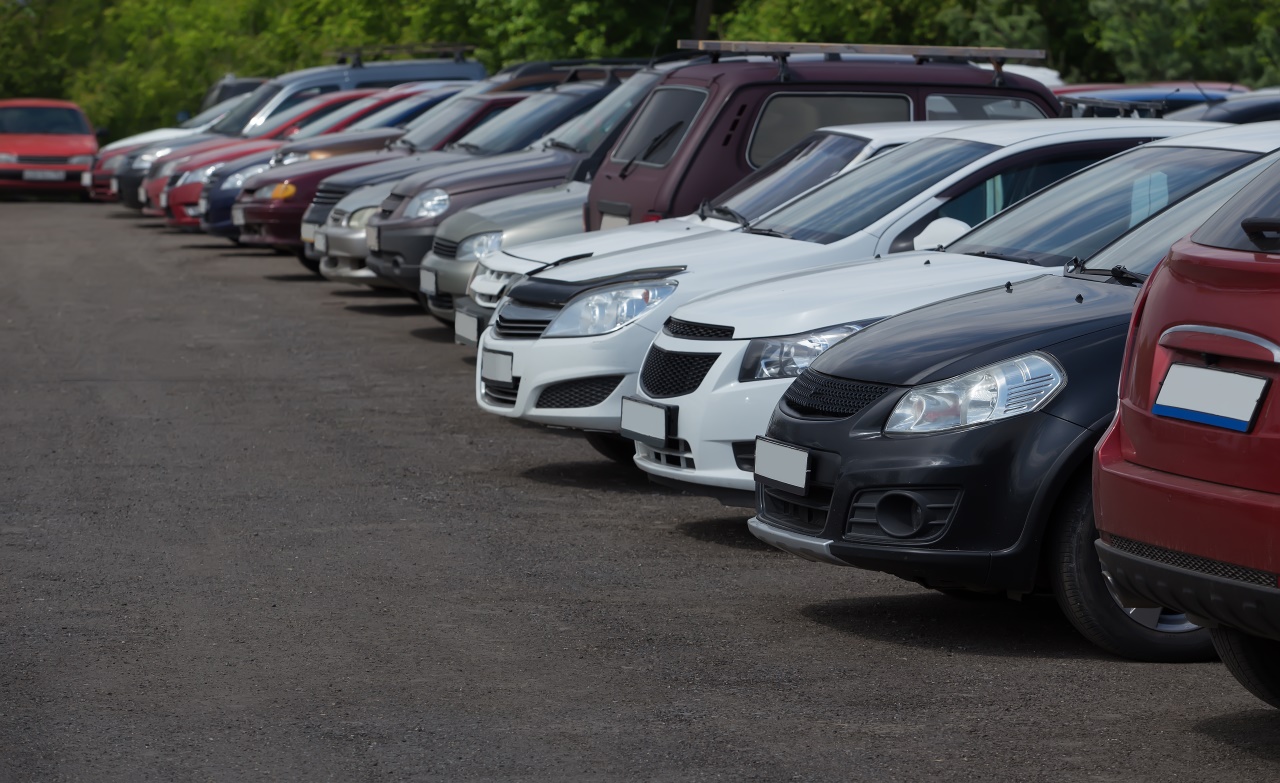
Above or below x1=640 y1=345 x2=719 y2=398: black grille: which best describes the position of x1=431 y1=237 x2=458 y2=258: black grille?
below

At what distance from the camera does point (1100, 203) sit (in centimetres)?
699

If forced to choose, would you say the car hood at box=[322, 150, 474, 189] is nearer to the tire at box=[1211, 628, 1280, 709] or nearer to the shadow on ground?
the shadow on ground

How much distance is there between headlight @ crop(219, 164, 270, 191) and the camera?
66.7 feet

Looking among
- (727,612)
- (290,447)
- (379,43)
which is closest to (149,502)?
(290,447)

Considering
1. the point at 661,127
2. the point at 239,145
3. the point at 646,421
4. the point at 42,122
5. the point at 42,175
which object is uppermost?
the point at 661,127

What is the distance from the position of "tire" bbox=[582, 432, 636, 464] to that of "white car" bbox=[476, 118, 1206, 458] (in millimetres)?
89

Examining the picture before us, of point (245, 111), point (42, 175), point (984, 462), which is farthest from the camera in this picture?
point (42, 175)

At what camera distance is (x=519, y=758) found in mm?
4555

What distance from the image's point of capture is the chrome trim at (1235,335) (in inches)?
156

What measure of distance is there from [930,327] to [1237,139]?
185 centimetres

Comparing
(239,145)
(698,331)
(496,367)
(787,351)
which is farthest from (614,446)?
(239,145)

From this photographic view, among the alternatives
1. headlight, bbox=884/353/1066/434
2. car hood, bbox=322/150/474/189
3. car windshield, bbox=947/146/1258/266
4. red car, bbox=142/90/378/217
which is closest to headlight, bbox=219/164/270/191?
red car, bbox=142/90/378/217

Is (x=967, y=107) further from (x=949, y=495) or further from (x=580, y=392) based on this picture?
(x=949, y=495)

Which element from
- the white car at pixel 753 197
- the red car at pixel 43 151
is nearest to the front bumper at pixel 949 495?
the white car at pixel 753 197
